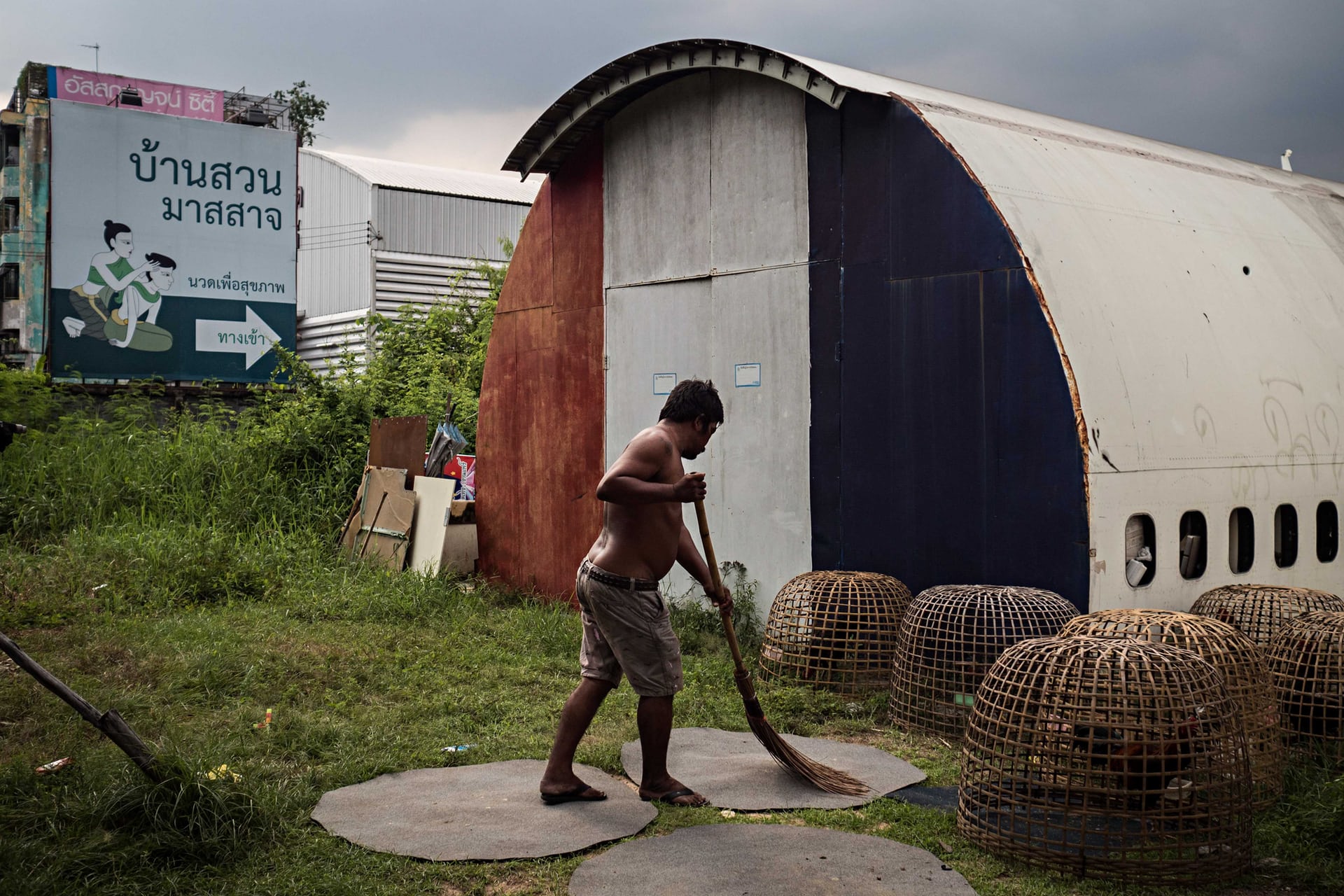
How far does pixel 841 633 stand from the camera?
7305mm

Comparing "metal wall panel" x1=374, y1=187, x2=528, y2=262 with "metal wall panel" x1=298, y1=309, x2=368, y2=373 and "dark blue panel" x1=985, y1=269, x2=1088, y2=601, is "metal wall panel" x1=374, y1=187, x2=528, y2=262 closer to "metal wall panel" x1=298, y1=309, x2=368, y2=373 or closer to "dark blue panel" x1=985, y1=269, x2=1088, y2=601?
"metal wall panel" x1=298, y1=309, x2=368, y2=373

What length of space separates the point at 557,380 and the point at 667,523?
5.45m

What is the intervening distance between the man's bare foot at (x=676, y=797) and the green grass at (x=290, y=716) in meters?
0.11

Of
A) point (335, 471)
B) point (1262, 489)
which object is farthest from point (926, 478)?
point (335, 471)

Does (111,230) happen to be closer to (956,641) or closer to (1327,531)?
(956,641)

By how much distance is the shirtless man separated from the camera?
5082mm

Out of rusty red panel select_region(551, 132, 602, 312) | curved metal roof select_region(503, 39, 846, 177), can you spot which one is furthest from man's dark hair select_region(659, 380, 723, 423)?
rusty red panel select_region(551, 132, 602, 312)

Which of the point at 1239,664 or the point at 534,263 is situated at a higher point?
the point at 534,263

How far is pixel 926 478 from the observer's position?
24.1 feet

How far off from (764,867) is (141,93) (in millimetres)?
31814

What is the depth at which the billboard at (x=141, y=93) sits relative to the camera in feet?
95.8

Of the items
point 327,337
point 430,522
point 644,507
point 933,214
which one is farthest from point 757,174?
point 327,337

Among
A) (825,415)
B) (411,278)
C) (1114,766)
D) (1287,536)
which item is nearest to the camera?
(1114,766)

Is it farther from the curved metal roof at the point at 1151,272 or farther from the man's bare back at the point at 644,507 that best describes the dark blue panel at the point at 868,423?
the man's bare back at the point at 644,507
